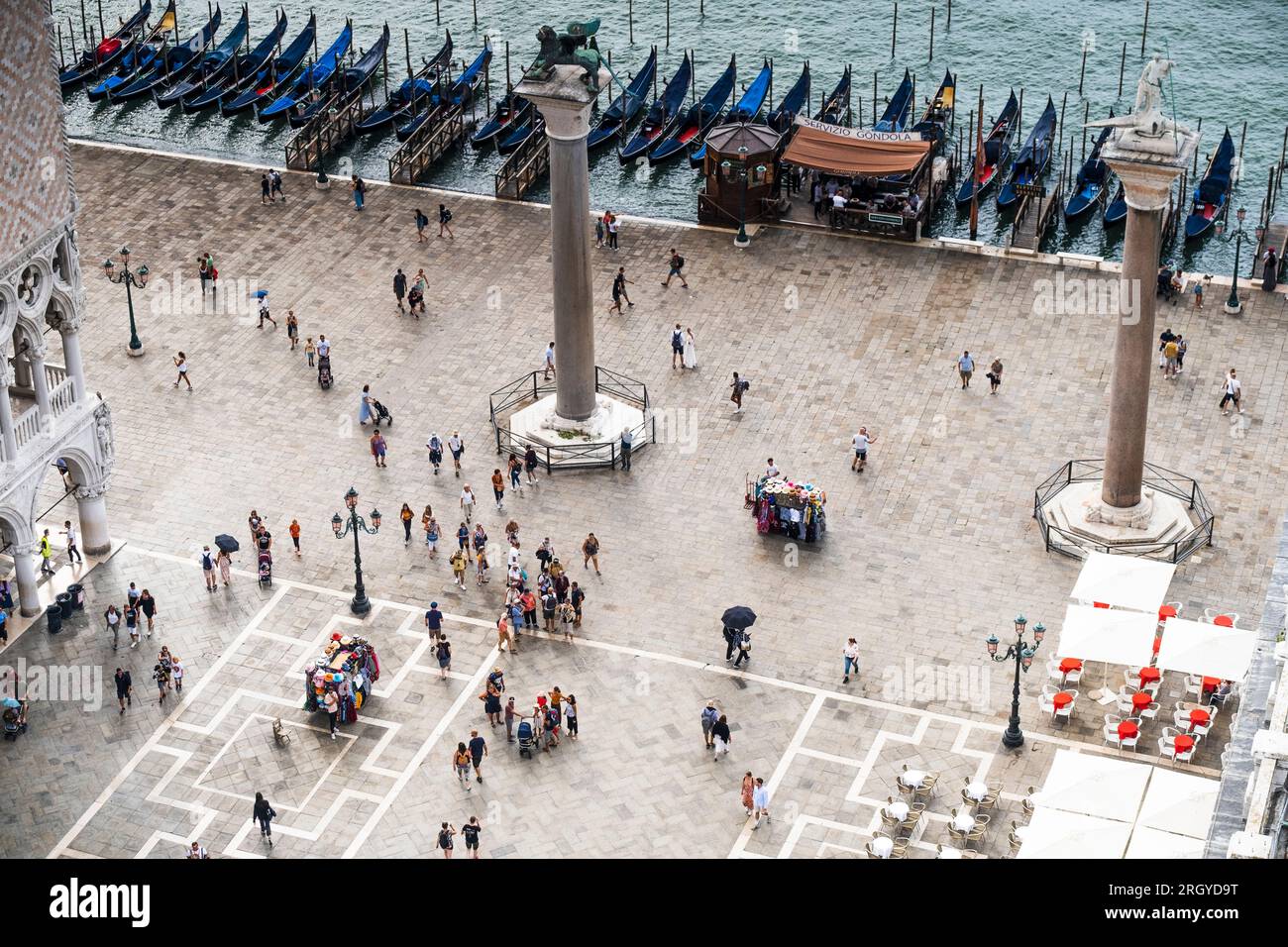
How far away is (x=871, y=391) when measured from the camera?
261ft

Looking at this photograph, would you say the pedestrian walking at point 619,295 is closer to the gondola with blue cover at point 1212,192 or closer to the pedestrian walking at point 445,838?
the gondola with blue cover at point 1212,192

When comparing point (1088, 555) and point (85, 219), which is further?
point (85, 219)

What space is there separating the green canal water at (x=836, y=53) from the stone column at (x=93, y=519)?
32182mm

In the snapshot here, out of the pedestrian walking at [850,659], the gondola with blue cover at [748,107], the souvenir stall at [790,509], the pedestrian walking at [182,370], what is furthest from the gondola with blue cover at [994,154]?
the pedestrian walking at [182,370]

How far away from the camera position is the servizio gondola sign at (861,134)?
92.1 metres

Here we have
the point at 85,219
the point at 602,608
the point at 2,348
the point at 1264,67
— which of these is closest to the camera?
the point at 2,348

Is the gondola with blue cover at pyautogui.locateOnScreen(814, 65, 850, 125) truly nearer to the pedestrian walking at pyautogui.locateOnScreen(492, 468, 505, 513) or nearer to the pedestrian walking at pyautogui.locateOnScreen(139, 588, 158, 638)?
the pedestrian walking at pyautogui.locateOnScreen(492, 468, 505, 513)

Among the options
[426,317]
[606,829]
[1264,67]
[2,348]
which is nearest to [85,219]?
[426,317]

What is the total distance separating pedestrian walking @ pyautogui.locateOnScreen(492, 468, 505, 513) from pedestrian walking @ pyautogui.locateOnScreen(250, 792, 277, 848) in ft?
55.7

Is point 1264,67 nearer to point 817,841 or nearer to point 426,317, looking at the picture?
point 426,317

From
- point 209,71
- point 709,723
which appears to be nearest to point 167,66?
point 209,71

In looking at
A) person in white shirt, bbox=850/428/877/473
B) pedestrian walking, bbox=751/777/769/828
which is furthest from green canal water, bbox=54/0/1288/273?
pedestrian walking, bbox=751/777/769/828

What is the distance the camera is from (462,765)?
2349 inches

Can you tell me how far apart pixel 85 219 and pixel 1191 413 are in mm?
49549
